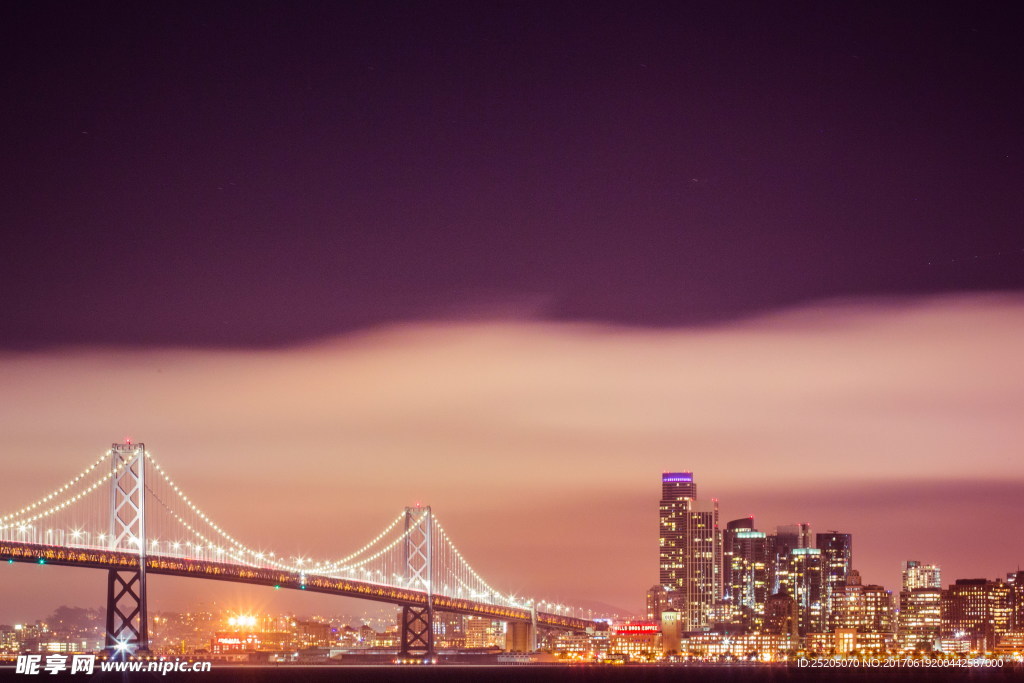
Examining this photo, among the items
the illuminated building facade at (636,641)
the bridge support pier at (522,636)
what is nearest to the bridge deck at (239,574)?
the bridge support pier at (522,636)

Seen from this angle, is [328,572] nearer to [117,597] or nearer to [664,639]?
[117,597]

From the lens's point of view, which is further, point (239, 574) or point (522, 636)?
point (522, 636)

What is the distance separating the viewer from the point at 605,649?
625 ft

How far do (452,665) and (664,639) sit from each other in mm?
40082

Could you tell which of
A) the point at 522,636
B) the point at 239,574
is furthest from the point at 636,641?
the point at 239,574

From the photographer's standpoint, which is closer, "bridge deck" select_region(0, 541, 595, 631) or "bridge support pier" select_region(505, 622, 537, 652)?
"bridge deck" select_region(0, 541, 595, 631)

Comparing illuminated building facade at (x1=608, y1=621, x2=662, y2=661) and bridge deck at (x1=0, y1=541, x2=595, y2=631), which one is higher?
bridge deck at (x1=0, y1=541, x2=595, y2=631)

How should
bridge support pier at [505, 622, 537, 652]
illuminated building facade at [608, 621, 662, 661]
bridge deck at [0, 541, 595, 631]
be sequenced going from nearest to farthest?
bridge deck at [0, 541, 595, 631] → bridge support pier at [505, 622, 537, 652] → illuminated building facade at [608, 621, 662, 661]

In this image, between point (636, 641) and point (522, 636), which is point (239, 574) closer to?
point (522, 636)

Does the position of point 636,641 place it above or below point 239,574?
below

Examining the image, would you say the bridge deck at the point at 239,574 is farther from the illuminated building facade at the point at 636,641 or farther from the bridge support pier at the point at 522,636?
the illuminated building facade at the point at 636,641

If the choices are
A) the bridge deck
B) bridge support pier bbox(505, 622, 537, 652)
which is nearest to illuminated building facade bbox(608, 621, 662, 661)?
bridge support pier bbox(505, 622, 537, 652)

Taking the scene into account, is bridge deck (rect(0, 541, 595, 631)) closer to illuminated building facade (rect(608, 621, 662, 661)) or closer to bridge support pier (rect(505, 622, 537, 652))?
bridge support pier (rect(505, 622, 537, 652))

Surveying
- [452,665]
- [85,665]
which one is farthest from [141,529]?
[452,665]
